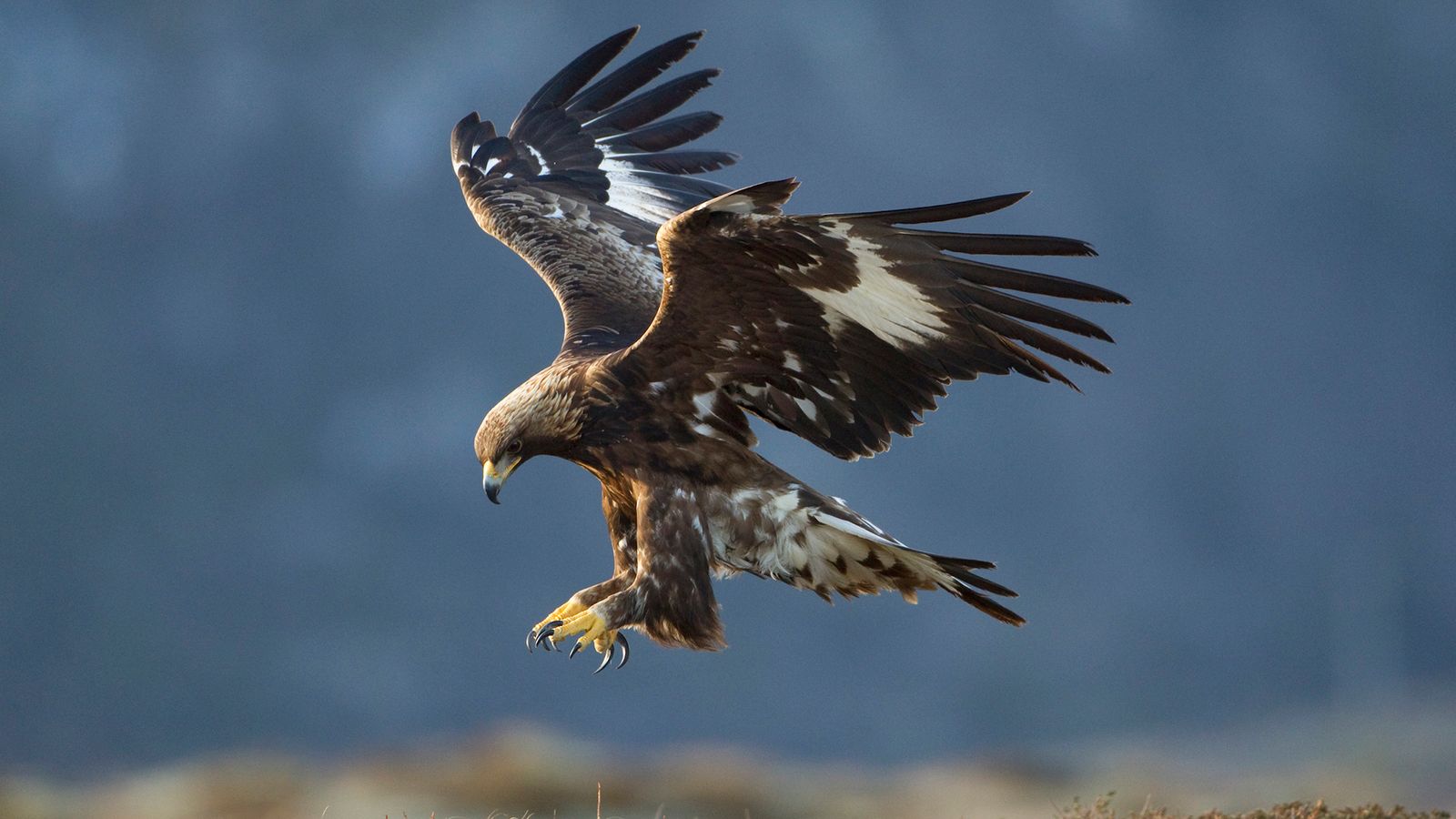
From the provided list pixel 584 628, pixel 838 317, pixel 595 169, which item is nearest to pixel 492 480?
pixel 584 628

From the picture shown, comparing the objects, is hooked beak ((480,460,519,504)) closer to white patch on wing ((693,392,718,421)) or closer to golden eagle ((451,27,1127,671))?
golden eagle ((451,27,1127,671))

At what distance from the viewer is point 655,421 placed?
20.1ft

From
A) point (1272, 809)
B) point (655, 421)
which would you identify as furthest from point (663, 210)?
point (1272, 809)

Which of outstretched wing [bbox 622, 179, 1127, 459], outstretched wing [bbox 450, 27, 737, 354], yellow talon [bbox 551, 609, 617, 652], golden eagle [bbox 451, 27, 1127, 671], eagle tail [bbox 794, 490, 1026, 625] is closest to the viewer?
outstretched wing [bbox 622, 179, 1127, 459]

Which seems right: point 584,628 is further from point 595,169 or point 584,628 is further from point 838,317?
point 595,169

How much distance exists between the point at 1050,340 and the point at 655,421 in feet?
6.05

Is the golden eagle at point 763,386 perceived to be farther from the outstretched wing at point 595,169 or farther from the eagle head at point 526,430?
the outstretched wing at point 595,169

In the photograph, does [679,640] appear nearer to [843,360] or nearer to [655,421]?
[655,421]

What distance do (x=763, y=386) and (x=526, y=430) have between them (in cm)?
114

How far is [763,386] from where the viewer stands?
20.2 feet

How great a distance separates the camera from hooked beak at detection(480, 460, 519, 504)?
6.12 m

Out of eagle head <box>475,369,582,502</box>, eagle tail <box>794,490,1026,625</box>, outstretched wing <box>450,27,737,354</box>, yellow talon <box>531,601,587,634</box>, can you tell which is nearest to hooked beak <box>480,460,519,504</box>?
eagle head <box>475,369,582,502</box>

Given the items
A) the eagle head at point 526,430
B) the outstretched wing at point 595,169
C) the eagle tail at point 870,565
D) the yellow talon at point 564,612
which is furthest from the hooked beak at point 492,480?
the outstretched wing at point 595,169

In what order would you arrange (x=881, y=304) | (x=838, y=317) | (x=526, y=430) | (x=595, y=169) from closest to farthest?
A: (x=881, y=304)
(x=838, y=317)
(x=526, y=430)
(x=595, y=169)
